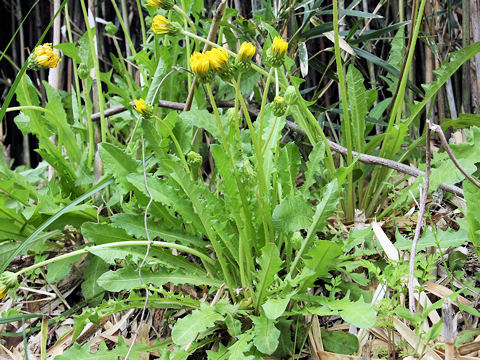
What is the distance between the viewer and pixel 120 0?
6.96 ft

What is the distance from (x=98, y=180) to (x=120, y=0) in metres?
1.04

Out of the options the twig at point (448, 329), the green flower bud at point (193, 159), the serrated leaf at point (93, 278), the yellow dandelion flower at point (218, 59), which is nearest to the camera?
the twig at point (448, 329)

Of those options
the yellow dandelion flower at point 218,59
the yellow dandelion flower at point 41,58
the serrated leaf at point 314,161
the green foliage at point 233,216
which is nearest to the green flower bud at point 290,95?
the green foliage at point 233,216

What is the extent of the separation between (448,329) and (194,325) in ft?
1.47

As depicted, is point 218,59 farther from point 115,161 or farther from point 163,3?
point 115,161

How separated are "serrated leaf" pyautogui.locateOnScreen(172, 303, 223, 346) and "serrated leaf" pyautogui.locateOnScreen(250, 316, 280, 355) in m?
0.07

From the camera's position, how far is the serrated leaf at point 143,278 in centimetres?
108

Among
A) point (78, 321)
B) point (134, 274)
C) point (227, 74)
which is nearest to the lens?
point (227, 74)

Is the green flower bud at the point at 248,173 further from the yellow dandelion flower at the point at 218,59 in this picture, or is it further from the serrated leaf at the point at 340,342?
the serrated leaf at the point at 340,342

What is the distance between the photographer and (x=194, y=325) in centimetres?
93

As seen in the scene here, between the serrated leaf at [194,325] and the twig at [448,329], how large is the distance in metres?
0.41

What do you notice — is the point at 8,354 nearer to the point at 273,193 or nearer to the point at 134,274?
the point at 134,274

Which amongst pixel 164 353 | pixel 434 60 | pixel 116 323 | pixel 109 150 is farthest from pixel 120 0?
pixel 164 353

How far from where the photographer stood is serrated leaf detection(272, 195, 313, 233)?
995mm
